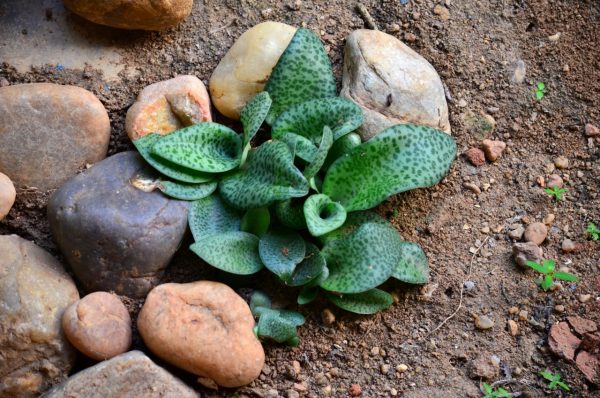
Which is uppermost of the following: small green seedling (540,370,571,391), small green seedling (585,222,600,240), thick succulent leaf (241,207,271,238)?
thick succulent leaf (241,207,271,238)

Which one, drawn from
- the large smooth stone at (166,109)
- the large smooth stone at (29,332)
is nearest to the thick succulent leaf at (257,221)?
the large smooth stone at (166,109)

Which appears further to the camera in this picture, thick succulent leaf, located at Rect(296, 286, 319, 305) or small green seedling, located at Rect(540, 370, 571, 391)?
thick succulent leaf, located at Rect(296, 286, 319, 305)

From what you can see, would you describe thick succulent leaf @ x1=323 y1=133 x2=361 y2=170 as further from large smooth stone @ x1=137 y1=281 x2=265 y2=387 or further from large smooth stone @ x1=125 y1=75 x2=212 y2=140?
large smooth stone @ x1=137 y1=281 x2=265 y2=387

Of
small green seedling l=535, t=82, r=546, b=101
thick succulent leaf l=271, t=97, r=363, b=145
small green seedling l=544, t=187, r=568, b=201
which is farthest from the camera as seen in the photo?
small green seedling l=535, t=82, r=546, b=101

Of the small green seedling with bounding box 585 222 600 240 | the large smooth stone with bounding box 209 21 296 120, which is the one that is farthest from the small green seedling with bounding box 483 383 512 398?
the large smooth stone with bounding box 209 21 296 120

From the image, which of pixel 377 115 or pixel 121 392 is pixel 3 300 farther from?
pixel 377 115

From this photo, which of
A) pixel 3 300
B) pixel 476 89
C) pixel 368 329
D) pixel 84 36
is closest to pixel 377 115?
pixel 476 89

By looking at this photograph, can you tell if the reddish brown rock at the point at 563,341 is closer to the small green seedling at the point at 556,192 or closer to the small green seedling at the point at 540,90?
the small green seedling at the point at 556,192

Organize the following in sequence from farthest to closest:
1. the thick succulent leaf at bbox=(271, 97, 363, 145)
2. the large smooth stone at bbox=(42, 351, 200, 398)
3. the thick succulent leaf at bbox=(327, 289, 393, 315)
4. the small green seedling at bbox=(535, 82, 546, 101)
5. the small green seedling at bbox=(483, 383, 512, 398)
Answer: the small green seedling at bbox=(535, 82, 546, 101) < the thick succulent leaf at bbox=(271, 97, 363, 145) < the thick succulent leaf at bbox=(327, 289, 393, 315) < the small green seedling at bbox=(483, 383, 512, 398) < the large smooth stone at bbox=(42, 351, 200, 398)

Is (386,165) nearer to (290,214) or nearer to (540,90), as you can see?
(290,214)
